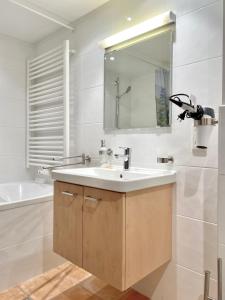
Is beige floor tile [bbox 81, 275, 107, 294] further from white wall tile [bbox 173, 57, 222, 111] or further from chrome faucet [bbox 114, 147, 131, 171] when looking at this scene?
white wall tile [bbox 173, 57, 222, 111]

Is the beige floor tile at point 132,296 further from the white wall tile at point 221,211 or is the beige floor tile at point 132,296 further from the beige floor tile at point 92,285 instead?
the white wall tile at point 221,211

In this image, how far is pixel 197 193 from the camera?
1.39 metres

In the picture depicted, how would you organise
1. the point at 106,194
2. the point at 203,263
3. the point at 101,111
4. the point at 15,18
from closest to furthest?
1. the point at 106,194
2. the point at 203,263
3. the point at 101,111
4. the point at 15,18

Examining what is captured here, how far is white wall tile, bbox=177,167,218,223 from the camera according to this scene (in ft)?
4.36

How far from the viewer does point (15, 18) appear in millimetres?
2229

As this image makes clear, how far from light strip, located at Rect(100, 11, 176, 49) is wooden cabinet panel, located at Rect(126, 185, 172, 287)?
41.5 inches

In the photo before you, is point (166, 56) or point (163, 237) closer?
point (163, 237)

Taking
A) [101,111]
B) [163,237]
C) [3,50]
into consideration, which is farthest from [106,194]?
[3,50]

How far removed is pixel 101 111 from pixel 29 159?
3.95 ft

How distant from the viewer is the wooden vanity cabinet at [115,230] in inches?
46.4

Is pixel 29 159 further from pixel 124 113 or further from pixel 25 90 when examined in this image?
pixel 124 113

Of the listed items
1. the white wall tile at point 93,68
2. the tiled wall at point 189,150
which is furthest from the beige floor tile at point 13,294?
the white wall tile at point 93,68

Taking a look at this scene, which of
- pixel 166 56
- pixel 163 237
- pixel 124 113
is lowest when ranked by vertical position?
pixel 163 237

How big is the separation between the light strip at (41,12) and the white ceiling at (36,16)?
1.5 inches
